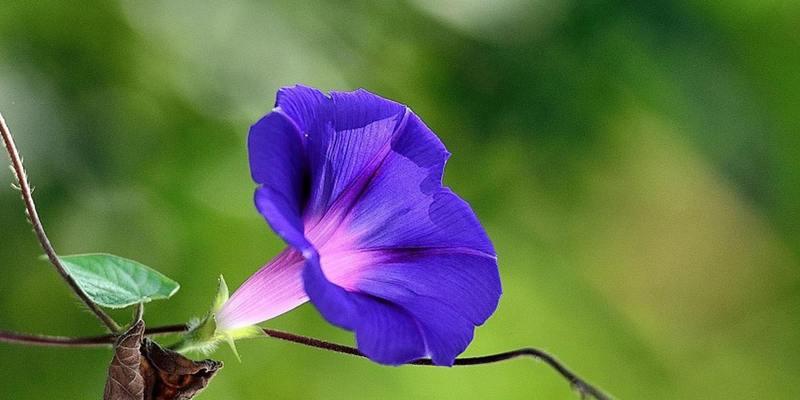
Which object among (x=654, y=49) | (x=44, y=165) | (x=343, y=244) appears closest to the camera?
(x=343, y=244)

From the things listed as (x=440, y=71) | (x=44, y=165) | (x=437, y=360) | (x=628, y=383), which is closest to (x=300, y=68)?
(x=440, y=71)

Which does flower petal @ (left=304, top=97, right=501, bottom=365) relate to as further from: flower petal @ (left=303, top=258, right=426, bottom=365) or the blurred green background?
the blurred green background

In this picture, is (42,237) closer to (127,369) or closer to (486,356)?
(127,369)

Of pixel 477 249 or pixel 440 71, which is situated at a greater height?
pixel 440 71

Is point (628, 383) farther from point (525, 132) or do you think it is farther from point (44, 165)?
point (44, 165)

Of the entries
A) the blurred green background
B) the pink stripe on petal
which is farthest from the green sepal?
the blurred green background
